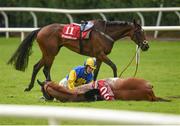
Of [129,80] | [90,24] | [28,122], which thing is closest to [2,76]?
[90,24]

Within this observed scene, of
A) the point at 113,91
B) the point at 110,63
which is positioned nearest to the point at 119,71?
the point at 110,63

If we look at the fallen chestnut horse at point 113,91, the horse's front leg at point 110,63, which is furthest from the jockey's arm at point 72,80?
the horse's front leg at point 110,63

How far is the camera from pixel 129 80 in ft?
31.9

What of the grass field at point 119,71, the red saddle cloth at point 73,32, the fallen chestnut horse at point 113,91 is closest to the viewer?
the grass field at point 119,71

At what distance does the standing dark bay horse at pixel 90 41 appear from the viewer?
40.5 feet

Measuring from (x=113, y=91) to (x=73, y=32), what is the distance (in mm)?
2631

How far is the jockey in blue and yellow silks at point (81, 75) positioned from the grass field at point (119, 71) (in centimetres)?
51

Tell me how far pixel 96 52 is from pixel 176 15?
32.7 feet

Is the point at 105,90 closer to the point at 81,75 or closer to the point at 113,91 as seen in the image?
the point at 113,91

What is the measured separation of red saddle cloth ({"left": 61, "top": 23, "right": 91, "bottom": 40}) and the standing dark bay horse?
11 cm

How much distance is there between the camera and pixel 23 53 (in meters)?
12.5

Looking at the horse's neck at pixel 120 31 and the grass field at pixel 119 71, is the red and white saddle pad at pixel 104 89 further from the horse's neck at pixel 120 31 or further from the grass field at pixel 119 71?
the horse's neck at pixel 120 31

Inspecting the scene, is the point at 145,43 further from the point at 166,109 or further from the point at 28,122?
the point at 28,122

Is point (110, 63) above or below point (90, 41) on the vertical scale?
below
